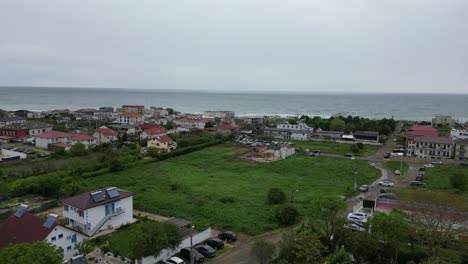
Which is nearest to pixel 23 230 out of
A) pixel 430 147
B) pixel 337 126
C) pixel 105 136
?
pixel 105 136

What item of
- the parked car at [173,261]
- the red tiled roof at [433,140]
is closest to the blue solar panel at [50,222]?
the parked car at [173,261]

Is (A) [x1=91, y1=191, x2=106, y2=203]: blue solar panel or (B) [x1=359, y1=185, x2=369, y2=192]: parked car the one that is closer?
(A) [x1=91, y1=191, x2=106, y2=203]: blue solar panel

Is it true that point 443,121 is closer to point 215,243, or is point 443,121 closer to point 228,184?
point 228,184

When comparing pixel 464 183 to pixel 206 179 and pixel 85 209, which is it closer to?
pixel 206 179

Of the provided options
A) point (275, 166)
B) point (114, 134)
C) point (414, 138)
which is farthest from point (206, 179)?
point (414, 138)

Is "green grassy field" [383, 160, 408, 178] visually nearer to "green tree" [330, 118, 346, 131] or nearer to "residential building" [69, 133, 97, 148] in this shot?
"green tree" [330, 118, 346, 131]

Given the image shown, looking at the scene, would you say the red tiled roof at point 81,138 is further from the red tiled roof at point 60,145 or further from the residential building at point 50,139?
the red tiled roof at point 60,145

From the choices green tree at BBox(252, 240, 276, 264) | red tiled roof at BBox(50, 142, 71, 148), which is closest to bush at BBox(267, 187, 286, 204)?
green tree at BBox(252, 240, 276, 264)
